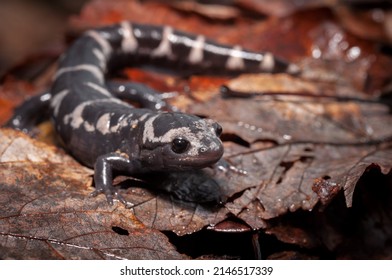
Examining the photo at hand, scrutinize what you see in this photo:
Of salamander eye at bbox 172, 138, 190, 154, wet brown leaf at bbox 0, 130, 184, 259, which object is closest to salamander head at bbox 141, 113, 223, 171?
salamander eye at bbox 172, 138, 190, 154

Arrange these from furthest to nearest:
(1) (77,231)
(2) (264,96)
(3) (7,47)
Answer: (3) (7,47), (2) (264,96), (1) (77,231)

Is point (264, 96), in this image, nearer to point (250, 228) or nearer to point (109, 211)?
point (250, 228)

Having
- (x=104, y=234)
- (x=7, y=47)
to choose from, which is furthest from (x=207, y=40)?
(x=7, y=47)

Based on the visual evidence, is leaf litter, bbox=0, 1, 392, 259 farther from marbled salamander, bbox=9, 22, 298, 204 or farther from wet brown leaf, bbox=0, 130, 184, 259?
marbled salamander, bbox=9, 22, 298, 204

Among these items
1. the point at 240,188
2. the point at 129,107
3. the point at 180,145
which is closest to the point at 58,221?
the point at 180,145

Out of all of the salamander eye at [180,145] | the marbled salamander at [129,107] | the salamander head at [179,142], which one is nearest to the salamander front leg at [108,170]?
the marbled salamander at [129,107]

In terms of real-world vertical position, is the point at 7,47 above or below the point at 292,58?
below

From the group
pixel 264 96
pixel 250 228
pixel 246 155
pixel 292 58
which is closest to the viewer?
pixel 250 228

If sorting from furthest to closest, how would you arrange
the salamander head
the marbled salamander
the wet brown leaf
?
the marbled salamander, the salamander head, the wet brown leaf

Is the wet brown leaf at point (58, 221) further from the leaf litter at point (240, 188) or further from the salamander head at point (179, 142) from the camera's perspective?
the salamander head at point (179, 142)
